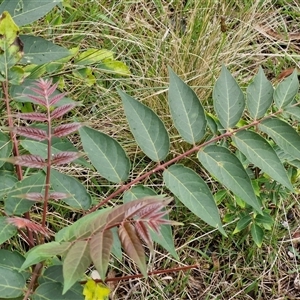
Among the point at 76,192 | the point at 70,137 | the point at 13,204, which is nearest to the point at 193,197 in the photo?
the point at 76,192

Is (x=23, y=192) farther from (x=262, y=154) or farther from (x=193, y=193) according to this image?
(x=262, y=154)

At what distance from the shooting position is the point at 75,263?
811 mm

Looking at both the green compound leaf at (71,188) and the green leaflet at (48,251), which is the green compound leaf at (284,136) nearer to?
the green compound leaf at (71,188)

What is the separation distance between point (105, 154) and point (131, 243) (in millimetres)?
370

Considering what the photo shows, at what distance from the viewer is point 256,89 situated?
127cm

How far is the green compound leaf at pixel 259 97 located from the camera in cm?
126

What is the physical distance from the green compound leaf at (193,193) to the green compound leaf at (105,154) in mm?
99

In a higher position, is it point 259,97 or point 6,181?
point 259,97

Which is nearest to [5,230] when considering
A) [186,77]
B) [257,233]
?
[257,233]

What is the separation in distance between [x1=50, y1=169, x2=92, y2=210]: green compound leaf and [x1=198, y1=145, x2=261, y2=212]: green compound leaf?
0.89ft

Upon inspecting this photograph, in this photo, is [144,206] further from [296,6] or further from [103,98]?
[296,6]

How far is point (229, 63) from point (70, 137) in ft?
2.37

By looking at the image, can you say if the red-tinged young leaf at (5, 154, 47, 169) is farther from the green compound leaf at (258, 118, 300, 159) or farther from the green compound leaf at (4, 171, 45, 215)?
the green compound leaf at (258, 118, 300, 159)

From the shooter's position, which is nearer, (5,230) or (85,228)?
(85,228)
